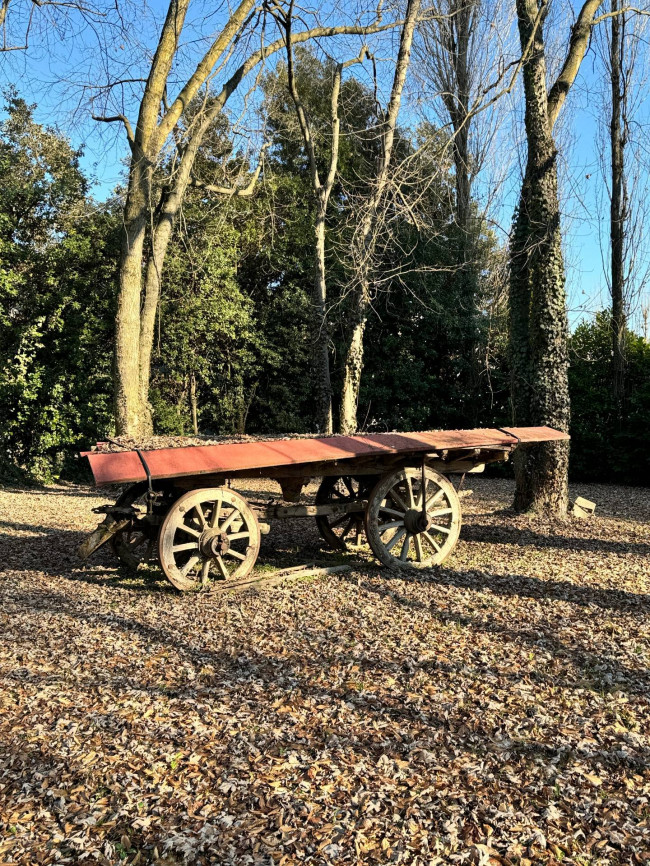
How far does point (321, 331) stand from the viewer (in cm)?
1089

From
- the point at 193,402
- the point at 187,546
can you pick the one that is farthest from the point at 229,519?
the point at 193,402

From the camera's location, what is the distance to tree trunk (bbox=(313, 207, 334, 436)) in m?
10.4

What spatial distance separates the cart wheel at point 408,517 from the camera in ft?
18.1

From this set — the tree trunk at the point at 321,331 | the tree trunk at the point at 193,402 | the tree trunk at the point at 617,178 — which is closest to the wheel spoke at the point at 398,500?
the tree trunk at the point at 321,331

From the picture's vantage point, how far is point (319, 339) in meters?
11.4

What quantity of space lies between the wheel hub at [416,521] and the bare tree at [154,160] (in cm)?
553

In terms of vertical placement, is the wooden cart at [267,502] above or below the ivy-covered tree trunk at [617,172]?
below

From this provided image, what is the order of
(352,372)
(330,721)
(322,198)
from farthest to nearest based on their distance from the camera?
(322,198), (352,372), (330,721)

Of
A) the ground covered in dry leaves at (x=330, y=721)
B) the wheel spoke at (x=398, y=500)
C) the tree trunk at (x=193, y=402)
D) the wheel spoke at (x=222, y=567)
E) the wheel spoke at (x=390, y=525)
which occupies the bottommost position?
the ground covered in dry leaves at (x=330, y=721)

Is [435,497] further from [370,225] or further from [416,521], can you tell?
[370,225]

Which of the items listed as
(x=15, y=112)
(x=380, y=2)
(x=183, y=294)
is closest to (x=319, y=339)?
(x=183, y=294)

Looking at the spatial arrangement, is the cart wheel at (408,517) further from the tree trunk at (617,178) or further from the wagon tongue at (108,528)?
the tree trunk at (617,178)

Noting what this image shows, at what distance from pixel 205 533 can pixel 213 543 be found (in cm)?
10

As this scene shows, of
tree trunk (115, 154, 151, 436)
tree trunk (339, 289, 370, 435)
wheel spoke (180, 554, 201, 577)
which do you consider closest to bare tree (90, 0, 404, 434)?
tree trunk (115, 154, 151, 436)
